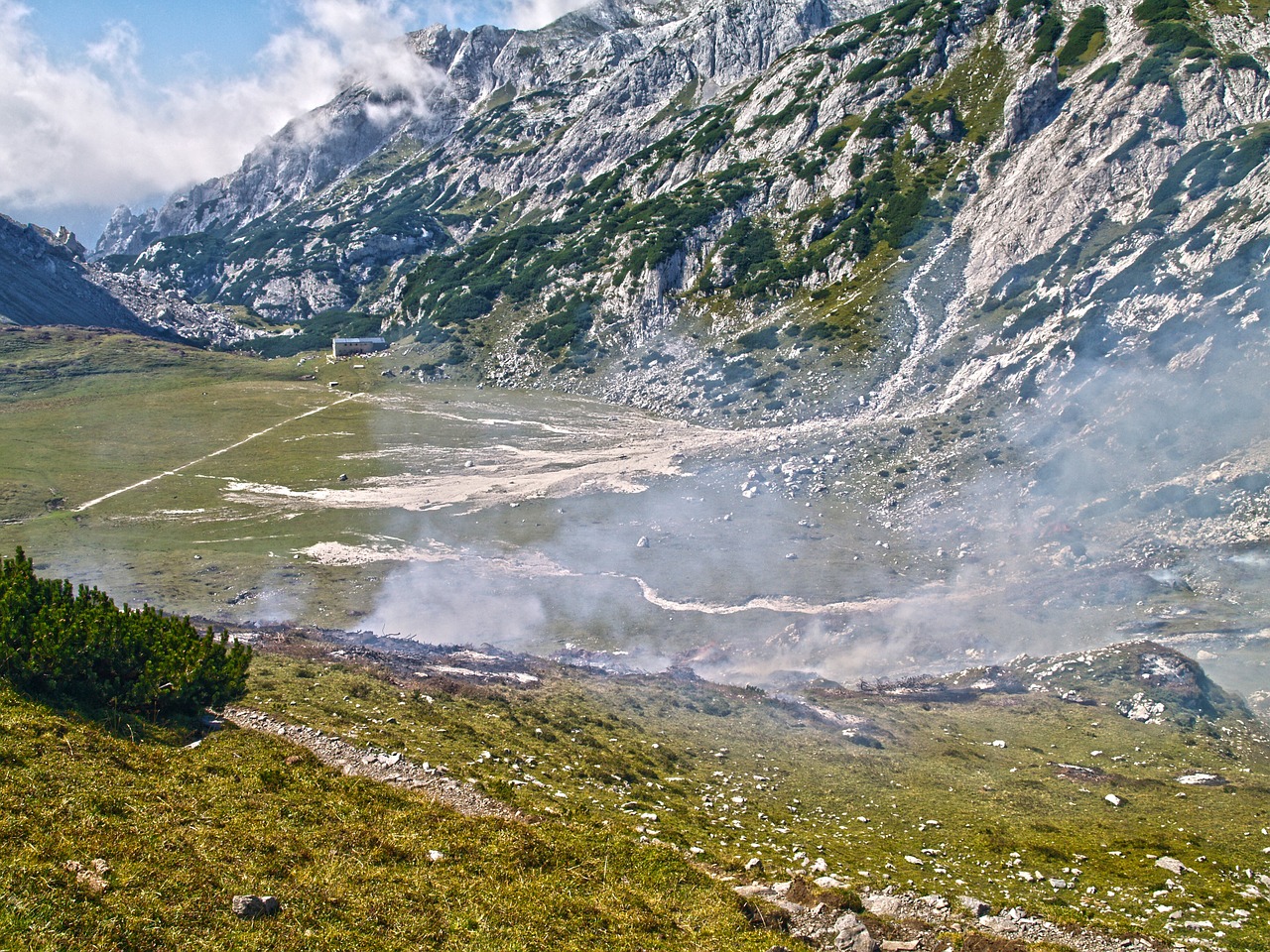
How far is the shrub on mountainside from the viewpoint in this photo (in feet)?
58.6

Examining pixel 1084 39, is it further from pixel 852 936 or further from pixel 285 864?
pixel 285 864

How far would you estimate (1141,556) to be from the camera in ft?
169

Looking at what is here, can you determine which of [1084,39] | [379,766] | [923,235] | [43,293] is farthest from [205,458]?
[1084,39]

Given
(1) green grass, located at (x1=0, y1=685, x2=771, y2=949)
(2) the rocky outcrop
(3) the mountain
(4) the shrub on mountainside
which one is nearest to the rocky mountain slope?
(2) the rocky outcrop

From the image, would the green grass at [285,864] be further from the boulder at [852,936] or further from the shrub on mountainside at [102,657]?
the boulder at [852,936]

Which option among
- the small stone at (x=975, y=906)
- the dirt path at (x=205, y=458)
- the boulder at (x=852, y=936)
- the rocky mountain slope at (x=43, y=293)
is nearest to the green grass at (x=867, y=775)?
the small stone at (x=975, y=906)

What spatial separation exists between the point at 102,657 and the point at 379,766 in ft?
23.3

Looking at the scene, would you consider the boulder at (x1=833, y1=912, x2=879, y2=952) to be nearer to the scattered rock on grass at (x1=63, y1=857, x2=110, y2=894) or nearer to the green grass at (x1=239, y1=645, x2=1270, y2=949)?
the green grass at (x1=239, y1=645, x2=1270, y2=949)

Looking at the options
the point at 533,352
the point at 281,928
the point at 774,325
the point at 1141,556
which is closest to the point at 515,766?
the point at 281,928

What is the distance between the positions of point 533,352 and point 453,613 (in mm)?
93679

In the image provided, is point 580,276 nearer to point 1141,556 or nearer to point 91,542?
point 91,542

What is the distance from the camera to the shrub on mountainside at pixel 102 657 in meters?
17.9

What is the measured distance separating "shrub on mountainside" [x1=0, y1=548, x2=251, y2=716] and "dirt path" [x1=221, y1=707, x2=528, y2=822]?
1.39 meters

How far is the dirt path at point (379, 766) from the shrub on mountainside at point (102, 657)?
1.39m
